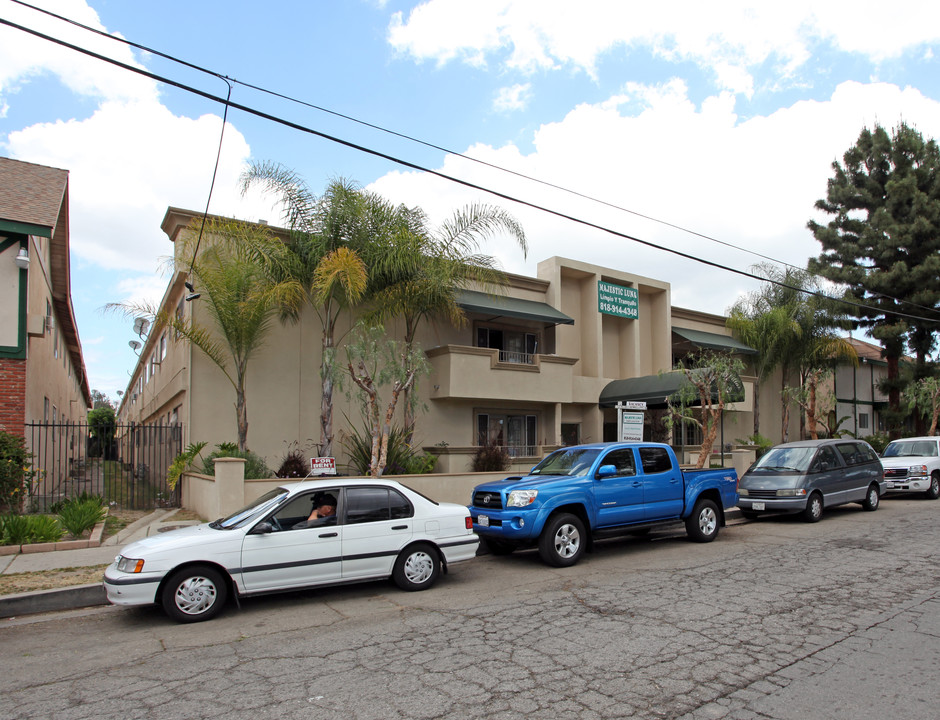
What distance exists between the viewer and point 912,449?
19.9 metres

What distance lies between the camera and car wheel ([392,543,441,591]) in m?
8.18

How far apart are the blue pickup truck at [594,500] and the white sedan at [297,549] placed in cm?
115

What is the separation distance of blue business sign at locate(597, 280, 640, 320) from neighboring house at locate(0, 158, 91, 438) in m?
16.2

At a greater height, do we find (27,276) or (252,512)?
(27,276)

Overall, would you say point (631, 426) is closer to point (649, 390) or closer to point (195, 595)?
point (649, 390)

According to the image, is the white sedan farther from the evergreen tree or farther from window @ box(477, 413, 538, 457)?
the evergreen tree

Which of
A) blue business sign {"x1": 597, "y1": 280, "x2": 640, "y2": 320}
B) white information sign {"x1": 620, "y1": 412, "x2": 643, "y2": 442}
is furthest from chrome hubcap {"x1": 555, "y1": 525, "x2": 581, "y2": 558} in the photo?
blue business sign {"x1": 597, "y1": 280, "x2": 640, "y2": 320}

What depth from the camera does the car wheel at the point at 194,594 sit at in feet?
22.7

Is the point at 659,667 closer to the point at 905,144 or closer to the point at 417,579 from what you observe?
the point at 417,579

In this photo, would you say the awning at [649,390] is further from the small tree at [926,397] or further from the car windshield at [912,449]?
the small tree at [926,397]

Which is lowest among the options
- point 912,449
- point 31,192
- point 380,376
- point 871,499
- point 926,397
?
point 871,499

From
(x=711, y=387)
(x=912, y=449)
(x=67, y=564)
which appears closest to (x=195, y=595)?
(x=67, y=564)

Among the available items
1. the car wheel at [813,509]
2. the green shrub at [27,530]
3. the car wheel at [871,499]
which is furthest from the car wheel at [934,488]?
the green shrub at [27,530]

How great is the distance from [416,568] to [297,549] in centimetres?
154
